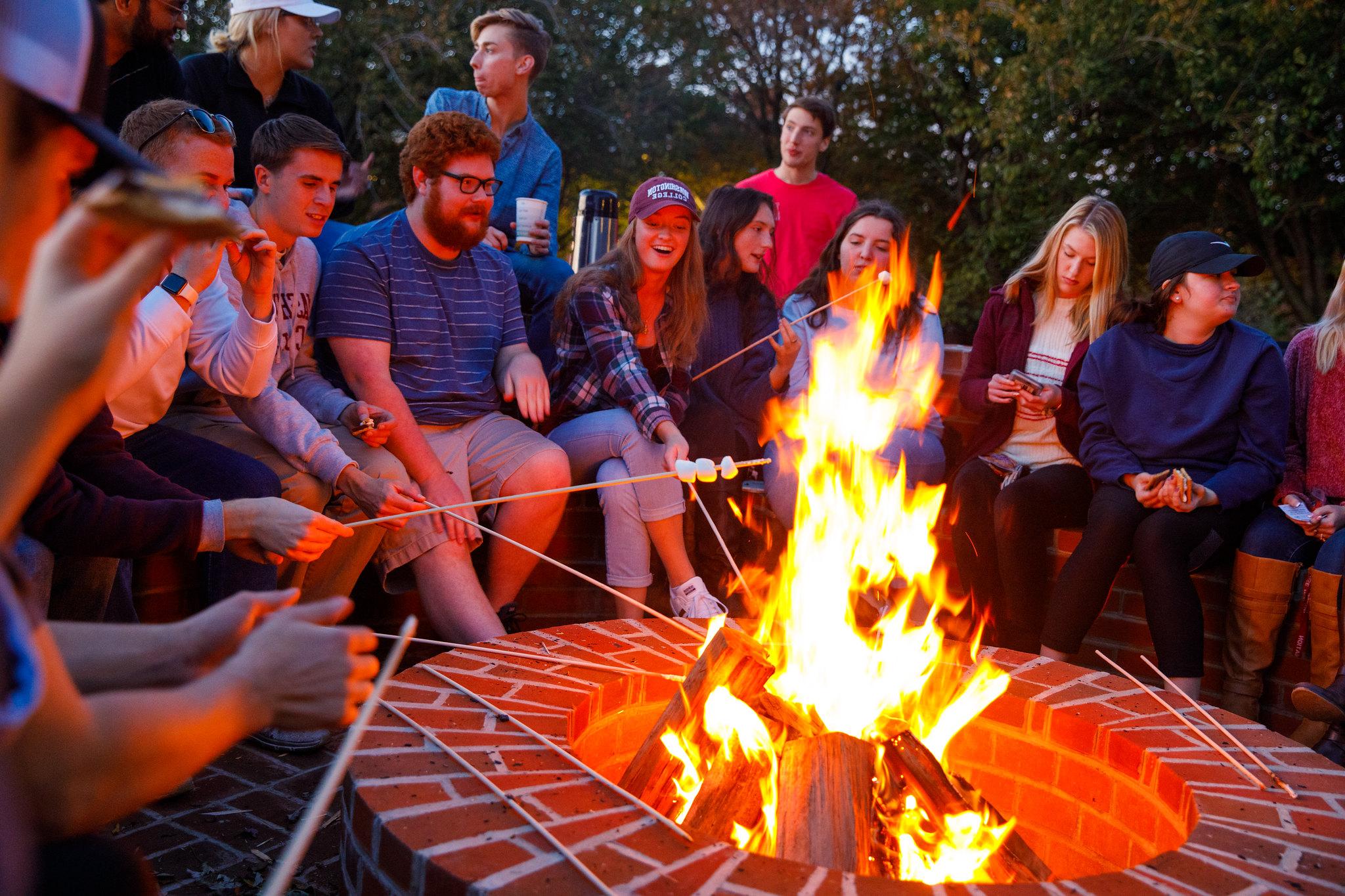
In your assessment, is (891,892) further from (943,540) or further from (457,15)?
(457,15)

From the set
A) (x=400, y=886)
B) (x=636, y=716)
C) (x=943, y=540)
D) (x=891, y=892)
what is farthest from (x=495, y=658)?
(x=943, y=540)

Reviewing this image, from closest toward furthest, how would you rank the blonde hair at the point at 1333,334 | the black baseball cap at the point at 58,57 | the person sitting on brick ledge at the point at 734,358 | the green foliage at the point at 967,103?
the black baseball cap at the point at 58,57, the blonde hair at the point at 1333,334, the person sitting on brick ledge at the point at 734,358, the green foliage at the point at 967,103

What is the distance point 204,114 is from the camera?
3.06m

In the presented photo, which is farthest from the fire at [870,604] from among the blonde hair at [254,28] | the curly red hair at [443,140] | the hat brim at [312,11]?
the blonde hair at [254,28]

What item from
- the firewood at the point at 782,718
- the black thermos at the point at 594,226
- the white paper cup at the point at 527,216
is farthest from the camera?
the black thermos at the point at 594,226

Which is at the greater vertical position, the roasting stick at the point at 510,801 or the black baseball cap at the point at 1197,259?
the black baseball cap at the point at 1197,259

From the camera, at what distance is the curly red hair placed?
3.76 meters

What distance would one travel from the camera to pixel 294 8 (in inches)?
165

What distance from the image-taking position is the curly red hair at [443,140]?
376 cm

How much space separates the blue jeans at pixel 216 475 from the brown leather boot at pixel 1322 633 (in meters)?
3.24

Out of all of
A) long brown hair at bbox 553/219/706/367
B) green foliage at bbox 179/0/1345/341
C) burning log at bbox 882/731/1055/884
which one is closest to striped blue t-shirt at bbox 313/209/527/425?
long brown hair at bbox 553/219/706/367

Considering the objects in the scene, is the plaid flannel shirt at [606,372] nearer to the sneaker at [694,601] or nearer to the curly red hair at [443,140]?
the sneaker at [694,601]

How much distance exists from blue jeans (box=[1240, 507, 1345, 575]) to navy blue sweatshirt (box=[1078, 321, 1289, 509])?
0.44ft

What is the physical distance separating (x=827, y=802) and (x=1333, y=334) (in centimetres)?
313
